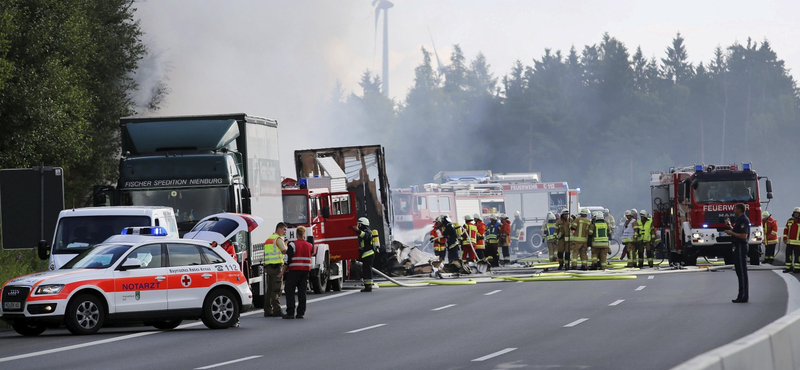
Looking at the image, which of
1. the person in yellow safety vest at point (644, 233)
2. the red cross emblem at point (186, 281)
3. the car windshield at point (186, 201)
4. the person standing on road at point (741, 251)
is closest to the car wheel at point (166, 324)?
the red cross emblem at point (186, 281)

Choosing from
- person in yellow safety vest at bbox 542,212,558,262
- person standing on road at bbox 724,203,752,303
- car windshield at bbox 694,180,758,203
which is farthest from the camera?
person in yellow safety vest at bbox 542,212,558,262

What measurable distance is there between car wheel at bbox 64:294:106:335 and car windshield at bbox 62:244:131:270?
57cm

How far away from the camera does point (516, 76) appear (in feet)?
407

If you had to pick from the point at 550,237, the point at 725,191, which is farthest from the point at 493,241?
the point at 725,191

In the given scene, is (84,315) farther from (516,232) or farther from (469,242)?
(516,232)

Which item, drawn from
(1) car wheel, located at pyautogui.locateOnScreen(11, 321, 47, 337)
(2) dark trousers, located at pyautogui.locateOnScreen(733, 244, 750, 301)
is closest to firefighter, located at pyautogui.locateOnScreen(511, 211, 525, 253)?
(2) dark trousers, located at pyautogui.locateOnScreen(733, 244, 750, 301)

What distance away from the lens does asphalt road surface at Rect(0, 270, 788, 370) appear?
1212 cm

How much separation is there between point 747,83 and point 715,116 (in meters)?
5.85

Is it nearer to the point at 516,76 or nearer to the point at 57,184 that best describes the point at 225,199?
the point at 57,184

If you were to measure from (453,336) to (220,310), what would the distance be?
4.04 meters

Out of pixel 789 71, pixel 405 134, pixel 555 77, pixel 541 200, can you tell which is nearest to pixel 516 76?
pixel 555 77

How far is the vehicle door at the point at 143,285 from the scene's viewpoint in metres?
16.1

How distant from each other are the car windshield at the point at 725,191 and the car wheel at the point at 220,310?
19594 mm

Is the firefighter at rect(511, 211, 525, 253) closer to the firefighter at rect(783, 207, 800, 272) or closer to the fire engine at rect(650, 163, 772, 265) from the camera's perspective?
the fire engine at rect(650, 163, 772, 265)
